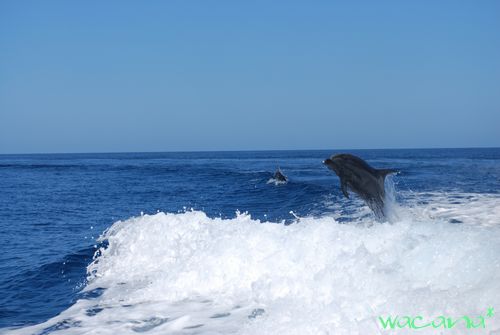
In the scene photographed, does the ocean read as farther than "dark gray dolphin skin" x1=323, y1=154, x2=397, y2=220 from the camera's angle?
No

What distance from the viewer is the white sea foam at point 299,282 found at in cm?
498

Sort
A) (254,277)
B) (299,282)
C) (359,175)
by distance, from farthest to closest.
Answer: (359,175)
(254,277)
(299,282)

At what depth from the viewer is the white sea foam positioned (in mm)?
4984

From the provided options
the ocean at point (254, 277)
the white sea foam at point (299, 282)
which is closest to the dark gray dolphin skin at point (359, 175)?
the ocean at point (254, 277)

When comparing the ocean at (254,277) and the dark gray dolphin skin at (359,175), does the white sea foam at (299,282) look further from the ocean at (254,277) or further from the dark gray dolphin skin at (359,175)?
the dark gray dolphin skin at (359,175)

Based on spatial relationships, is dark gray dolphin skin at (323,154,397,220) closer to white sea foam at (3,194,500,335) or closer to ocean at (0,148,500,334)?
ocean at (0,148,500,334)

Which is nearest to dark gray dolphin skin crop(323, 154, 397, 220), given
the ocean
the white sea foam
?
the ocean

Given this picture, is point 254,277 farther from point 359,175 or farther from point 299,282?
point 359,175

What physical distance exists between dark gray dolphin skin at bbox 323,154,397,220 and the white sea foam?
145 cm

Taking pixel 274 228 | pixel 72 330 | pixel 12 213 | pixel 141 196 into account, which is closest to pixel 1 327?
pixel 72 330

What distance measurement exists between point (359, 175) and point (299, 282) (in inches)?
136

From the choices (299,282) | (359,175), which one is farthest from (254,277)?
(359,175)

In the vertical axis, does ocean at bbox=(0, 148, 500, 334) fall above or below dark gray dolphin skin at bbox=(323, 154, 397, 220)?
below

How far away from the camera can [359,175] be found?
9.09 m
